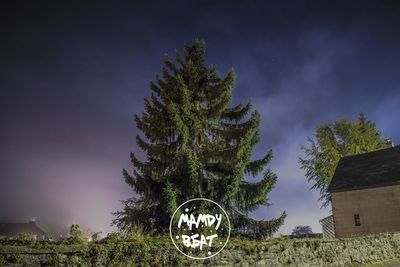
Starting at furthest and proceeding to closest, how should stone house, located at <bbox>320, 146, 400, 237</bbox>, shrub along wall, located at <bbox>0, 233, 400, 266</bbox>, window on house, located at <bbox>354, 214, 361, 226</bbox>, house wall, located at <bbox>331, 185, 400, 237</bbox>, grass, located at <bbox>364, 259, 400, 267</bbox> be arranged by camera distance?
1. window on house, located at <bbox>354, 214, 361, 226</bbox>
2. stone house, located at <bbox>320, 146, 400, 237</bbox>
3. house wall, located at <bbox>331, 185, 400, 237</bbox>
4. grass, located at <bbox>364, 259, 400, 267</bbox>
5. shrub along wall, located at <bbox>0, 233, 400, 266</bbox>

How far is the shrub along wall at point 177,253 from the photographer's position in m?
8.34

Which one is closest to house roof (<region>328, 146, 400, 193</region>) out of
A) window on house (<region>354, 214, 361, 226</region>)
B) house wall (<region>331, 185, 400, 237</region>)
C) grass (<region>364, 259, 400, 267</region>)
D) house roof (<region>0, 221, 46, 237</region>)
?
house wall (<region>331, 185, 400, 237</region>)

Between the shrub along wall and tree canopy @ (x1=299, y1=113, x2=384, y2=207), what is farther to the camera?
tree canopy @ (x1=299, y1=113, x2=384, y2=207)

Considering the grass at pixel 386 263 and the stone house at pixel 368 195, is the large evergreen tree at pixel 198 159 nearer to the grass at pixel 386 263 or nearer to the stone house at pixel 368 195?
the grass at pixel 386 263

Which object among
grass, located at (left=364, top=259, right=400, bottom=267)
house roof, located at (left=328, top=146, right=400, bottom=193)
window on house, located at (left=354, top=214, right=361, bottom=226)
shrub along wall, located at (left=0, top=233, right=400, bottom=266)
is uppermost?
house roof, located at (left=328, top=146, right=400, bottom=193)

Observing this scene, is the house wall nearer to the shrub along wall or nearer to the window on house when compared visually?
the window on house

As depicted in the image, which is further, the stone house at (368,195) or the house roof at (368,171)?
the house roof at (368,171)

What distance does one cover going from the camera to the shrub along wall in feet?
27.3

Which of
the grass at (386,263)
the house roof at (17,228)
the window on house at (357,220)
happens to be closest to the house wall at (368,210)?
the window on house at (357,220)

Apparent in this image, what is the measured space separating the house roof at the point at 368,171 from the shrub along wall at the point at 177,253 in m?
12.6

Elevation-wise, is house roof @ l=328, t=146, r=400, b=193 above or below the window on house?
above

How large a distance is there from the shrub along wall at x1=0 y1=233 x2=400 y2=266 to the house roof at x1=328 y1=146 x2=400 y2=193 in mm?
12630

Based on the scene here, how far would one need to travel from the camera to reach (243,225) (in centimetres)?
1998

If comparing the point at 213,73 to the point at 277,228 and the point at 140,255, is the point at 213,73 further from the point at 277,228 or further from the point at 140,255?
the point at 140,255
